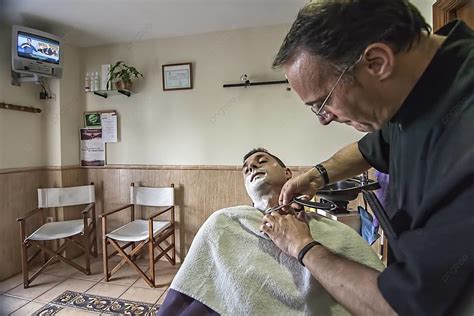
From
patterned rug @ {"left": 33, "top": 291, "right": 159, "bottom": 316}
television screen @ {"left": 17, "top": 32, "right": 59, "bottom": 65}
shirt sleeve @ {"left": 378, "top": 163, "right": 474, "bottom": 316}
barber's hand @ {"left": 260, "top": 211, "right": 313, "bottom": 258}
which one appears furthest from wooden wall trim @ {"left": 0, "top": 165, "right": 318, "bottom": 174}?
shirt sleeve @ {"left": 378, "top": 163, "right": 474, "bottom": 316}

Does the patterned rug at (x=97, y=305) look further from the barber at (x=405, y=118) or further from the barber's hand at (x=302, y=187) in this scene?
the barber at (x=405, y=118)

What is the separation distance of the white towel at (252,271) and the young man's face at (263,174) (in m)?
0.16

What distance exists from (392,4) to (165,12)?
2025 millimetres

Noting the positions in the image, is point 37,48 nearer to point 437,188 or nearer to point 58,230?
point 58,230

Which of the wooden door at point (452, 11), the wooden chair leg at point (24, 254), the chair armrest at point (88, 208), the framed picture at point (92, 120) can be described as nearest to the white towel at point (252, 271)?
the wooden door at point (452, 11)

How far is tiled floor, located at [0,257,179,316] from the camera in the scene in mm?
1865

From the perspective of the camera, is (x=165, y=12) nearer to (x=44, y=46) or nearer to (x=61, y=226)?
(x=44, y=46)

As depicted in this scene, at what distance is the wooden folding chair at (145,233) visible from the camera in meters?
2.04

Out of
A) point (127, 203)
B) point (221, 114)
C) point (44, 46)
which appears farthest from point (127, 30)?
point (127, 203)

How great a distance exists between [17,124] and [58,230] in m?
1.09

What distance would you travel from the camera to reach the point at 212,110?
2418 millimetres

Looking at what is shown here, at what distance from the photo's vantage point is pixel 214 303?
823 millimetres

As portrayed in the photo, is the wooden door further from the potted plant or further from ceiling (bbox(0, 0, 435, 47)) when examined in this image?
the potted plant

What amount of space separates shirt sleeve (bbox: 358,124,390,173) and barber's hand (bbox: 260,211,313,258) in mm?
334
